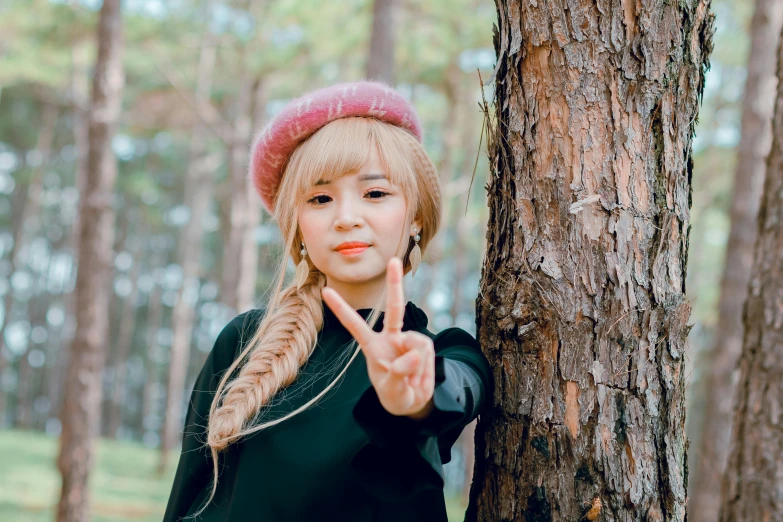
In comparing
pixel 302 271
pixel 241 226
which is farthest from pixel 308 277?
pixel 241 226

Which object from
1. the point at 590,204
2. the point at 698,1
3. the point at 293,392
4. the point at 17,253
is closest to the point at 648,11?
the point at 698,1

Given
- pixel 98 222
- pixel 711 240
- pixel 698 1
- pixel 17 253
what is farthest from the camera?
pixel 17 253

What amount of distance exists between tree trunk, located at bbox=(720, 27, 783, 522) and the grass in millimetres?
6657

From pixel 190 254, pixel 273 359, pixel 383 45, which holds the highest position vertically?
pixel 383 45

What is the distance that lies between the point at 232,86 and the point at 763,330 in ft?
46.8

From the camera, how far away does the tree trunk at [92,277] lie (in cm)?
642

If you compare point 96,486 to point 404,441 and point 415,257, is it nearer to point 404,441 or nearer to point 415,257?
point 415,257

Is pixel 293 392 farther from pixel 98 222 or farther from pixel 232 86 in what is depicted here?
pixel 232 86

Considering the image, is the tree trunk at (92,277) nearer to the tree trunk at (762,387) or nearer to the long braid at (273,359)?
the long braid at (273,359)

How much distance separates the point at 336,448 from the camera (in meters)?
1.84

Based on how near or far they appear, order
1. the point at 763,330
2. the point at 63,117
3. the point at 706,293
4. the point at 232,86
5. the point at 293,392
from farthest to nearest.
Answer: the point at 63,117, the point at 232,86, the point at 706,293, the point at 763,330, the point at 293,392

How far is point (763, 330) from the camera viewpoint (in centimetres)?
296

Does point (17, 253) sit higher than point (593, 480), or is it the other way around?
point (17, 253)

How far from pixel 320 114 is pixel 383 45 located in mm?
4471
